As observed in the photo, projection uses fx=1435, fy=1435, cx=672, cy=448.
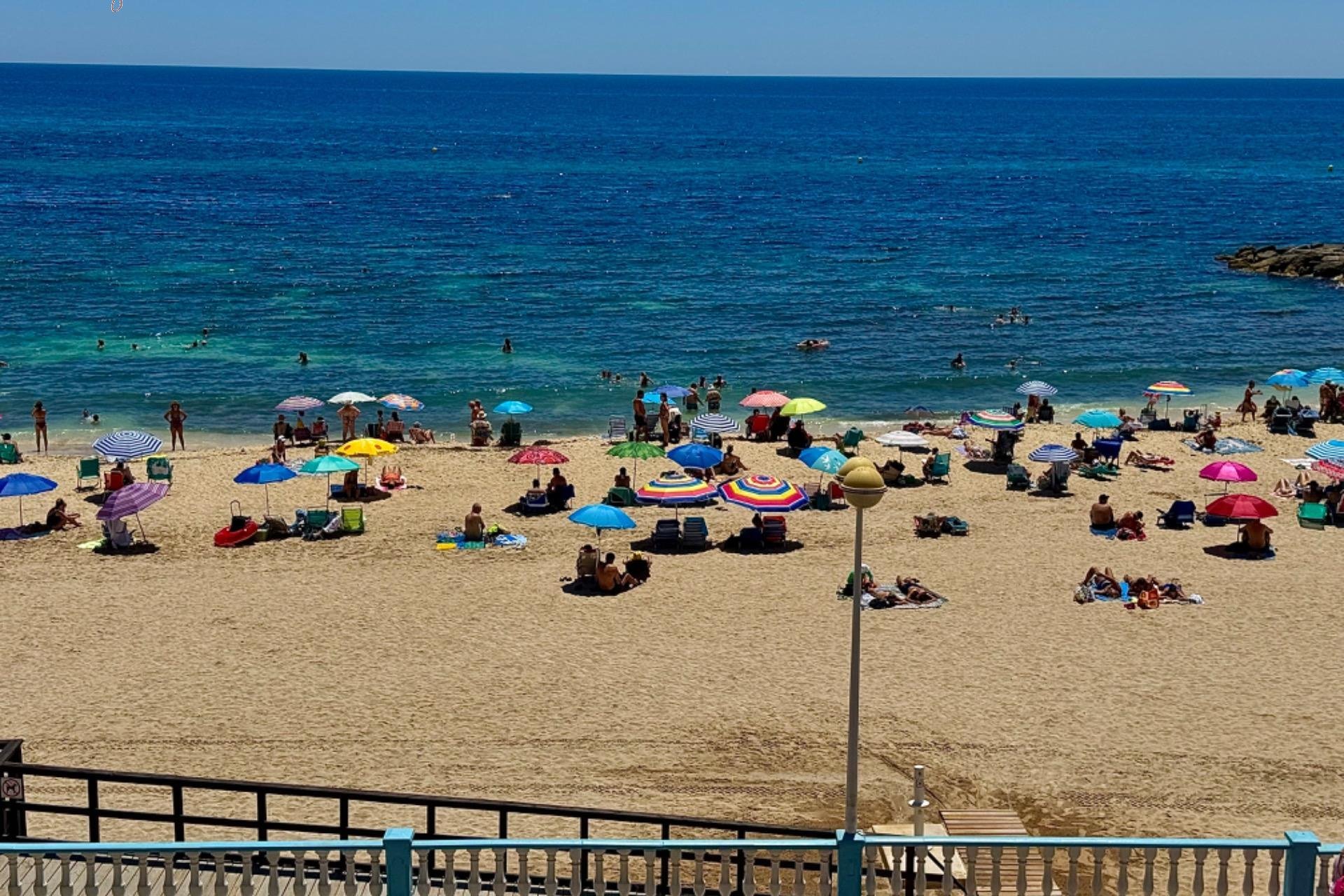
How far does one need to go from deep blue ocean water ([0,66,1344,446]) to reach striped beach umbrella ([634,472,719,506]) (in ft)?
40.8

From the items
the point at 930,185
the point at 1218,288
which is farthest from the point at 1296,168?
the point at 1218,288

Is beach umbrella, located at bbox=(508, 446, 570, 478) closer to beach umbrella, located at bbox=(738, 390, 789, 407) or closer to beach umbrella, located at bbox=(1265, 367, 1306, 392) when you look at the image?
beach umbrella, located at bbox=(738, 390, 789, 407)

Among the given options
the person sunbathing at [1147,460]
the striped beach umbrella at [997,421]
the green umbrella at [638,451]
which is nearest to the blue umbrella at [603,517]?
the green umbrella at [638,451]

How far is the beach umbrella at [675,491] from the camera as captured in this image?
22750 mm

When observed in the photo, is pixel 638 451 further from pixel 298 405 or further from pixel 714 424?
pixel 298 405

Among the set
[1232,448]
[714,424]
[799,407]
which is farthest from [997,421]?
[714,424]

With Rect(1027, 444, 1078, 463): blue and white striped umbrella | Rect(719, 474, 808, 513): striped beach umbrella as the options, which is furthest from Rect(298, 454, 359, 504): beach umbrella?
Rect(1027, 444, 1078, 463): blue and white striped umbrella

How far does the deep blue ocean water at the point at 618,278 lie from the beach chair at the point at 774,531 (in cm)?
1368

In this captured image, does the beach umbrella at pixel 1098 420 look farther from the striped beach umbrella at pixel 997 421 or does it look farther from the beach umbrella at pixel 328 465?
the beach umbrella at pixel 328 465

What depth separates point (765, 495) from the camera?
864 inches

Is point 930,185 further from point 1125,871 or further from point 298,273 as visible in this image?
point 1125,871

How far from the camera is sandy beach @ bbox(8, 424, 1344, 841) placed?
1438 cm

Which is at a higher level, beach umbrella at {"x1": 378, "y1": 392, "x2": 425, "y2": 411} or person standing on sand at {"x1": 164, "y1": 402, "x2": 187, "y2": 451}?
beach umbrella at {"x1": 378, "y1": 392, "x2": 425, "y2": 411}

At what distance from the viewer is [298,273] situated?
5753 centimetres
